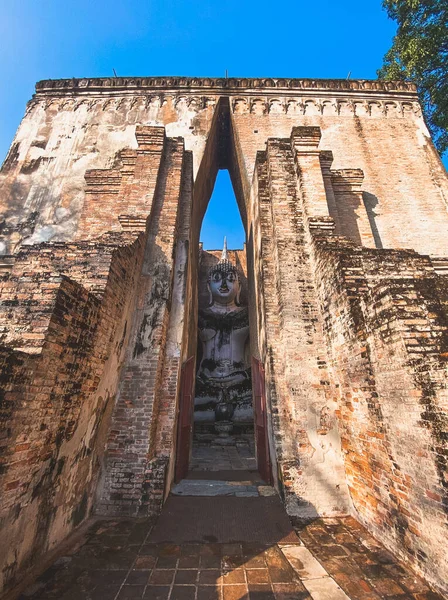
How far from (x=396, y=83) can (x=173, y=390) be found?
1339cm

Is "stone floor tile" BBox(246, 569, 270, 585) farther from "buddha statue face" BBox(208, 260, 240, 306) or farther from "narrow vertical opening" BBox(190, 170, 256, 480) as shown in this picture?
"buddha statue face" BBox(208, 260, 240, 306)

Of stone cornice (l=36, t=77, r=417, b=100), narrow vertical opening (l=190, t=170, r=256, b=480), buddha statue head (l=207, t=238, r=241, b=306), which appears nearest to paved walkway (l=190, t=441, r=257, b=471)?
narrow vertical opening (l=190, t=170, r=256, b=480)

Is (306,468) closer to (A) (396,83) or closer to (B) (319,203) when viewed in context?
(B) (319,203)

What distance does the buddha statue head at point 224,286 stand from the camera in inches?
549

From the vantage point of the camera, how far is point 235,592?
2469 mm

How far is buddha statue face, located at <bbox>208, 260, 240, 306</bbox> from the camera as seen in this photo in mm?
13945

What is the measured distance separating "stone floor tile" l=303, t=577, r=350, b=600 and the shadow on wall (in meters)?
7.34

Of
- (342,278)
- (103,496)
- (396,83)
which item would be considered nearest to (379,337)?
(342,278)

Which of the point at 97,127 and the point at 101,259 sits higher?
the point at 97,127

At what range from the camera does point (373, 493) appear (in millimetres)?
3457

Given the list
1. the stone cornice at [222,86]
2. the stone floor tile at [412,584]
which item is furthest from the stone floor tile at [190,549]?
the stone cornice at [222,86]

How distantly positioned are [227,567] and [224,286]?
11.7 m

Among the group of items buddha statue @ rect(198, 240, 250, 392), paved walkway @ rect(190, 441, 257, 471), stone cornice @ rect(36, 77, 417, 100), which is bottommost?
paved walkway @ rect(190, 441, 257, 471)

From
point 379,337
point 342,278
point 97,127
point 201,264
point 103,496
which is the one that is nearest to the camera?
point 379,337
